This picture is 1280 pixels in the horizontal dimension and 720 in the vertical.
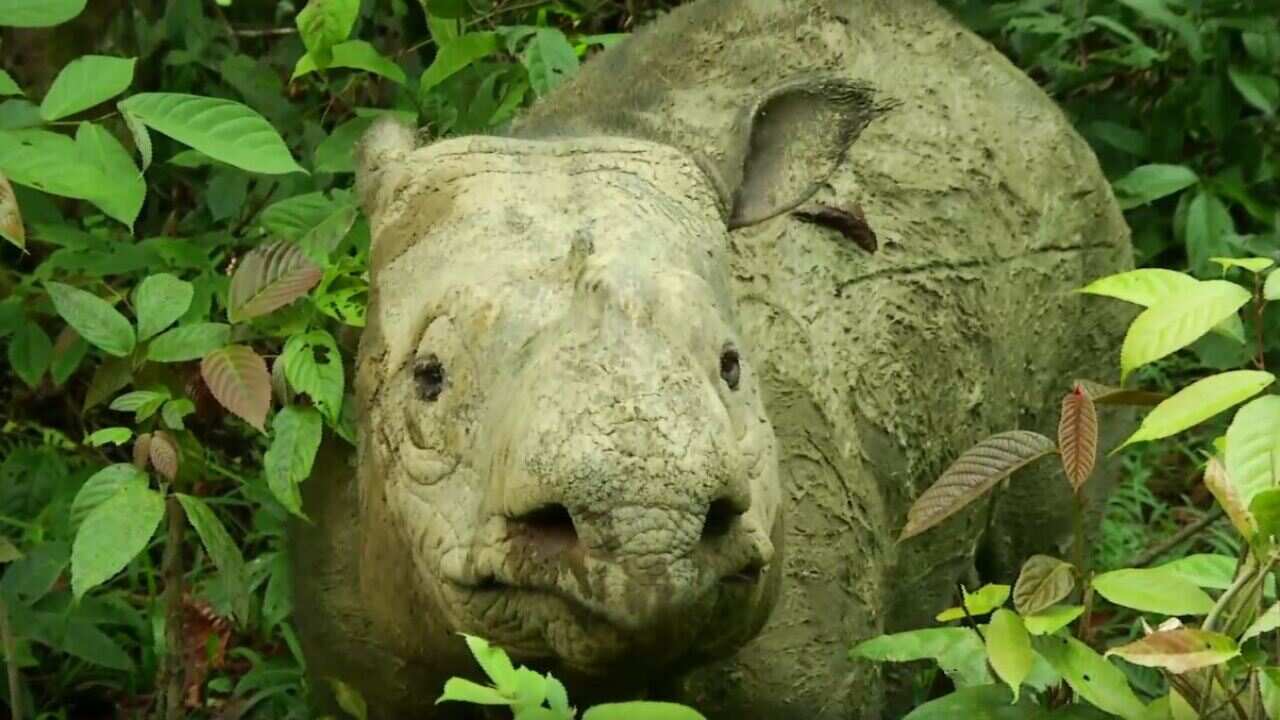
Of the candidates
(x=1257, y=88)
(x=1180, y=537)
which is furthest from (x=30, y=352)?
(x=1257, y=88)

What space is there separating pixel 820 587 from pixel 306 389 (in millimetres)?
963

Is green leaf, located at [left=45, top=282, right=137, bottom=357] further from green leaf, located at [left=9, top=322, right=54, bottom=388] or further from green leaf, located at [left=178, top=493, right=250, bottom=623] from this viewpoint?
green leaf, located at [left=9, top=322, right=54, bottom=388]

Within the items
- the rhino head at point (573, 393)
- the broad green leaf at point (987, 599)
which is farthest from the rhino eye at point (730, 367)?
the broad green leaf at point (987, 599)

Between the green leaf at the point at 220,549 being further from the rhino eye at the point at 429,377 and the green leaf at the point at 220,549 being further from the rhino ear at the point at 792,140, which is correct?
the rhino ear at the point at 792,140

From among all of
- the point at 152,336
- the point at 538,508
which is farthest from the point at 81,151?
the point at 538,508

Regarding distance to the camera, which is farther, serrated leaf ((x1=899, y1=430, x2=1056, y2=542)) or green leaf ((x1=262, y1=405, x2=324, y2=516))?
green leaf ((x1=262, y1=405, x2=324, y2=516))

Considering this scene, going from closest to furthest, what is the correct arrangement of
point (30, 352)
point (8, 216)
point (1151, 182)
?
point (8, 216), point (30, 352), point (1151, 182)

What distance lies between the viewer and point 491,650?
240cm

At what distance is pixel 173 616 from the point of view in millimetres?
4086

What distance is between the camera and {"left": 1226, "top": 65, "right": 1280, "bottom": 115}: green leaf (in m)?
5.94

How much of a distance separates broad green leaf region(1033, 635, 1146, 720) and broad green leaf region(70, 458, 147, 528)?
1.63 meters

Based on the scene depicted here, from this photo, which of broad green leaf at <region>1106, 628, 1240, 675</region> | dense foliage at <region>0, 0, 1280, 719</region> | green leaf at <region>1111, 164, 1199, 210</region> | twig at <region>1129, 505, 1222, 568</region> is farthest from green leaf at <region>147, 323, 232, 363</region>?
green leaf at <region>1111, 164, 1199, 210</region>

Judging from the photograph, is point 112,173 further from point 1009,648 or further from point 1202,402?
point 1202,402

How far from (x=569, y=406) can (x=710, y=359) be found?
343 millimetres
